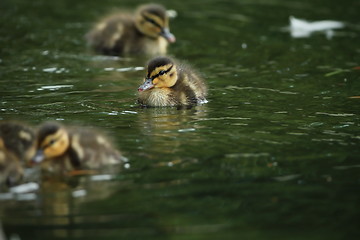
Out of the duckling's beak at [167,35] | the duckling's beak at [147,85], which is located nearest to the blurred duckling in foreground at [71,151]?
the duckling's beak at [147,85]

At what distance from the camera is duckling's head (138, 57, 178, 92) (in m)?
7.56

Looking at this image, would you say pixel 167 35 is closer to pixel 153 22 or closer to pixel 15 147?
pixel 153 22

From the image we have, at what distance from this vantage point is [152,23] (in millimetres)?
10430

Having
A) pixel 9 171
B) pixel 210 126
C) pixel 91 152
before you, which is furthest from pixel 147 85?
pixel 9 171

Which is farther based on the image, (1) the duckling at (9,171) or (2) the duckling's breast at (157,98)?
(2) the duckling's breast at (157,98)

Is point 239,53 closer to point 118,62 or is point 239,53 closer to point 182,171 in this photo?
point 118,62

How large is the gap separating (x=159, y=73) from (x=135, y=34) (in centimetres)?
306

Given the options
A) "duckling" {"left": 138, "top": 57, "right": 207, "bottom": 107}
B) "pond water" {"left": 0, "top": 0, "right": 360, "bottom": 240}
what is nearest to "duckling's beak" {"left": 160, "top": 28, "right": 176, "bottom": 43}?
"pond water" {"left": 0, "top": 0, "right": 360, "bottom": 240}

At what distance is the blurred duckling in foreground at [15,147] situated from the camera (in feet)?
16.6

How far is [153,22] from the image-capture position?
10.4m

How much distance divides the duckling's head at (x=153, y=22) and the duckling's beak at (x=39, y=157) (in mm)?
5176

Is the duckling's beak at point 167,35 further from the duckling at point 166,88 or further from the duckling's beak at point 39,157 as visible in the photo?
the duckling's beak at point 39,157

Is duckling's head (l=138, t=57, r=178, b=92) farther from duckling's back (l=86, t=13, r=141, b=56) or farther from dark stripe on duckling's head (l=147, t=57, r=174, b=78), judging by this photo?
duckling's back (l=86, t=13, r=141, b=56)

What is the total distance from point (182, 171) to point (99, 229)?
110 cm
